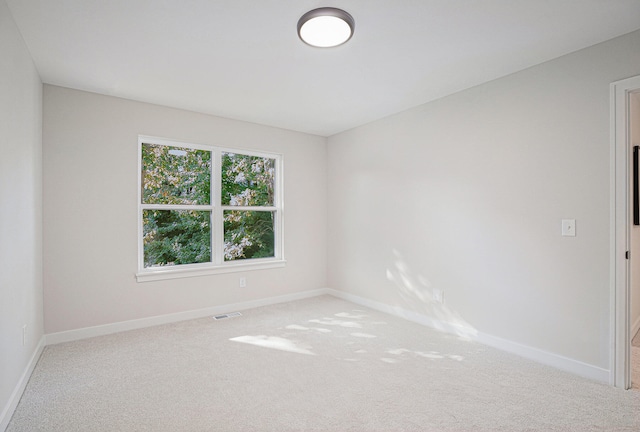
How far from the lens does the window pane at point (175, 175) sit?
12.5ft

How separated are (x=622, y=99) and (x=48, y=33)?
4137 millimetres

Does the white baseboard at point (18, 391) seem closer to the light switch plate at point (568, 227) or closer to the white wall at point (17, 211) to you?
the white wall at point (17, 211)

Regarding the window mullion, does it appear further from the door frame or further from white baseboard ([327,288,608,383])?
the door frame

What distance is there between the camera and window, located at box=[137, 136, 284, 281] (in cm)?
383

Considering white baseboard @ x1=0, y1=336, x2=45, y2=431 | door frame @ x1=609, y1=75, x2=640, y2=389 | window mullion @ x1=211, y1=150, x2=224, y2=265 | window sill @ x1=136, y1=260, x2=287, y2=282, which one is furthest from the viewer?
window mullion @ x1=211, y1=150, x2=224, y2=265

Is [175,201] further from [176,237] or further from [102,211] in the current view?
[102,211]

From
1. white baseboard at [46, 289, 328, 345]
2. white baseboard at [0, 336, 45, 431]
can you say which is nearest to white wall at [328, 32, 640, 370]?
white baseboard at [46, 289, 328, 345]

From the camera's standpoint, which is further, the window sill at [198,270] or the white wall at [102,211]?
the window sill at [198,270]

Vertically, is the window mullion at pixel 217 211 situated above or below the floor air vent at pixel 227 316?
above

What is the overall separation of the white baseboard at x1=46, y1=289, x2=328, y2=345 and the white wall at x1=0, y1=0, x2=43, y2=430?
0.91 feet

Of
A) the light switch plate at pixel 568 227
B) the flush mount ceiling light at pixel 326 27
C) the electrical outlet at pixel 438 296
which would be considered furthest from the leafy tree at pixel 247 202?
the light switch plate at pixel 568 227

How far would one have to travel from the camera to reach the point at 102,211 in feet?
11.3

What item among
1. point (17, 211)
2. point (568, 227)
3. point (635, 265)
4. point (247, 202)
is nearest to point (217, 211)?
point (247, 202)

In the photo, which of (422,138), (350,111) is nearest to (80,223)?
(350,111)
